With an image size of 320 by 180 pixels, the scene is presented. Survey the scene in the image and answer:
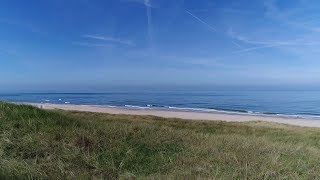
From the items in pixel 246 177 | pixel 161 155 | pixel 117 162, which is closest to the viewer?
pixel 246 177

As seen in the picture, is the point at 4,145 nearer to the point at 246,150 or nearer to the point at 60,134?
the point at 60,134

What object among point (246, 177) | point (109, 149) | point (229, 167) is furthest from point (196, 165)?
point (109, 149)

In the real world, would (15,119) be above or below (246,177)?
above

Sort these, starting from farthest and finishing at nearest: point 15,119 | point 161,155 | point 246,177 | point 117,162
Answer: point 15,119
point 161,155
point 117,162
point 246,177

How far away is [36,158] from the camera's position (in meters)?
6.26

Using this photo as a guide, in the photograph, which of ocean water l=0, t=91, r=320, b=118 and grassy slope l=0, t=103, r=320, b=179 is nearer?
grassy slope l=0, t=103, r=320, b=179

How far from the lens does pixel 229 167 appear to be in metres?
6.46

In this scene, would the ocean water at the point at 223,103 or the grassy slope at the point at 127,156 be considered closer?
the grassy slope at the point at 127,156

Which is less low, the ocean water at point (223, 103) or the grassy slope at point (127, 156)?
the grassy slope at point (127, 156)

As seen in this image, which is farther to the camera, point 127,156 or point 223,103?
point 223,103

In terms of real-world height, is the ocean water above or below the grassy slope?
below

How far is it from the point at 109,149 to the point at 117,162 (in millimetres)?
807

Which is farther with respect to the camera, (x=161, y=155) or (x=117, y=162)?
(x=161, y=155)

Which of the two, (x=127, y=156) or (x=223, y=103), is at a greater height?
(x=127, y=156)
